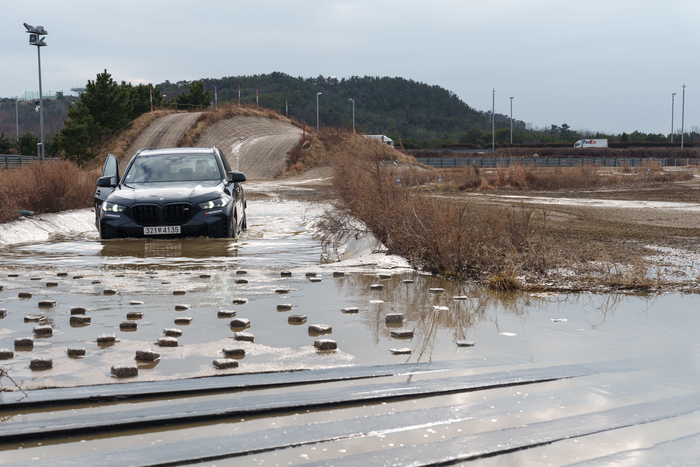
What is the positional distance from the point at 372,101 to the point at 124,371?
165515mm

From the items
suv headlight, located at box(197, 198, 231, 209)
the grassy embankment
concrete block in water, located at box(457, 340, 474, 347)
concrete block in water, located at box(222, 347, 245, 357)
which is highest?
suv headlight, located at box(197, 198, 231, 209)

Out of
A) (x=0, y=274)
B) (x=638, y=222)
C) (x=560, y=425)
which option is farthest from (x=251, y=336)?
(x=638, y=222)

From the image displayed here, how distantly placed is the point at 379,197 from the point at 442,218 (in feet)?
6.54

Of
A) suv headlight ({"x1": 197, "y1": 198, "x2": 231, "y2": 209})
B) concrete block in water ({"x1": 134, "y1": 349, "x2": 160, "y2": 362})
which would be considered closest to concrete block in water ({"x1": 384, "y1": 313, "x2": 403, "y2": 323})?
concrete block in water ({"x1": 134, "y1": 349, "x2": 160, "y2": 362})

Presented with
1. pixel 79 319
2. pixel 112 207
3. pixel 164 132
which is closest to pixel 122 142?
pixel 164 132

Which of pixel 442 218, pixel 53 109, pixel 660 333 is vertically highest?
pixel 53 109

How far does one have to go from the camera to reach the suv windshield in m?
11.6

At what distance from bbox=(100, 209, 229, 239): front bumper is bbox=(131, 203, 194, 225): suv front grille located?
0.27ft

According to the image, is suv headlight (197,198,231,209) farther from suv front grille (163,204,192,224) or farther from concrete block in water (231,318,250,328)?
concrete block in water (231,318,250,328)

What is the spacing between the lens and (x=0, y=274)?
28.0 ft

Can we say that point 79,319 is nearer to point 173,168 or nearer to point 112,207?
point 112,207

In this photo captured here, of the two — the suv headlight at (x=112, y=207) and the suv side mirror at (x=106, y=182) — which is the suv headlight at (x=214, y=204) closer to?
the suv headlight at (x=112, y=207)

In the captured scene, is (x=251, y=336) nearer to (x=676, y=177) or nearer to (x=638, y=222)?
(x=638, y=222)

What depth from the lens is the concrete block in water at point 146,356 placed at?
A: 451 centimetres
